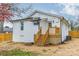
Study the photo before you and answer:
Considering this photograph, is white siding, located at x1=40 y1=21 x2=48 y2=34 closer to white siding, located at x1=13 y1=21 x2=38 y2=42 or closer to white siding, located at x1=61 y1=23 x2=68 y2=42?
white siding, located at x1=13 y1=21 x2=38 y2=42

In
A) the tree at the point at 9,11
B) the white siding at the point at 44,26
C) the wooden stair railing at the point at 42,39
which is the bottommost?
the wooden stair railing at the point at 42,39

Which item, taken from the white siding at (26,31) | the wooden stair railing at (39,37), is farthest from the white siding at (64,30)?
the white siding at (26,31)

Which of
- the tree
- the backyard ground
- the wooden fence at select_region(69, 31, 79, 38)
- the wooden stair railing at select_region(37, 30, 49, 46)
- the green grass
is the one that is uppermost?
the tree

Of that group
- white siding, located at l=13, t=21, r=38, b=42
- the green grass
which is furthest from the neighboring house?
the green grass

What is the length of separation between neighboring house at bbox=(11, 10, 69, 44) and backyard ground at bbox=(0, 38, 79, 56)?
61 millimetres

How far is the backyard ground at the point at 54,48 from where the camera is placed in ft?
13.3

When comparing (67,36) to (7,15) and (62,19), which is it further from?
(7,15)

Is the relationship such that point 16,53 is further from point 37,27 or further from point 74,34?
point 74,34

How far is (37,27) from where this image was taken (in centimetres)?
411

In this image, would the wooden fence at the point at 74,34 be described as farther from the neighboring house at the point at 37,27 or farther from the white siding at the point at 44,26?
the white siding at the point at 44,26

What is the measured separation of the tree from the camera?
409 centimetres

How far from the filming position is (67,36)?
4.08 metres

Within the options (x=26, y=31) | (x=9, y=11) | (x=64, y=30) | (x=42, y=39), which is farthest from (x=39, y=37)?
(x=9, y=11)

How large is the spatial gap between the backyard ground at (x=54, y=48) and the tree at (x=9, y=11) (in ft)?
0.69
